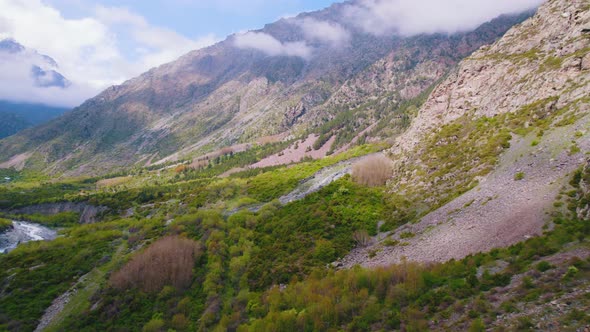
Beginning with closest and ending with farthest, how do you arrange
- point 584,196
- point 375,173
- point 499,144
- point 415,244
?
point 584,196
point 415,244
point 499,144
point 375,173

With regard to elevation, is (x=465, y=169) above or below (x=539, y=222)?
above

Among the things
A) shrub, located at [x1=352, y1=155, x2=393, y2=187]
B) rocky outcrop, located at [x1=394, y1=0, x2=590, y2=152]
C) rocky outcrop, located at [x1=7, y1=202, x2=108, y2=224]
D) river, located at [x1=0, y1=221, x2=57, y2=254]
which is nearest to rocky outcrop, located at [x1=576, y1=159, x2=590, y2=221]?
rocky outcrop, located at [x1=394, y1=0, x2=590, y2=152]

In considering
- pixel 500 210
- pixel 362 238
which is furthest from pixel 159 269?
pixel 500 210

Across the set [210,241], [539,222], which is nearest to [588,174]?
[539,222]

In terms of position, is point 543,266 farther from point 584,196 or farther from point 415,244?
point 415,244

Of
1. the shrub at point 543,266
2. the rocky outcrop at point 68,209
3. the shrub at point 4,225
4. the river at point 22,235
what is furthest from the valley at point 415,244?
the rocky outcrop at point 68,209

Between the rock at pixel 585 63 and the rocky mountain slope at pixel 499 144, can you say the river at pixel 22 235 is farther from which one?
the rock at pixel 585 63

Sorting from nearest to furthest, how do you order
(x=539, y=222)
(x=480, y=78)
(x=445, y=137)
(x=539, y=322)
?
(x=539, y=322), (x=539, y=222), (x=445, y=137), (x=480, y=78)

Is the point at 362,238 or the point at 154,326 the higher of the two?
the point at 362,238

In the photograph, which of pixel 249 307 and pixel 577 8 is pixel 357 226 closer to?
pixel 249 307
